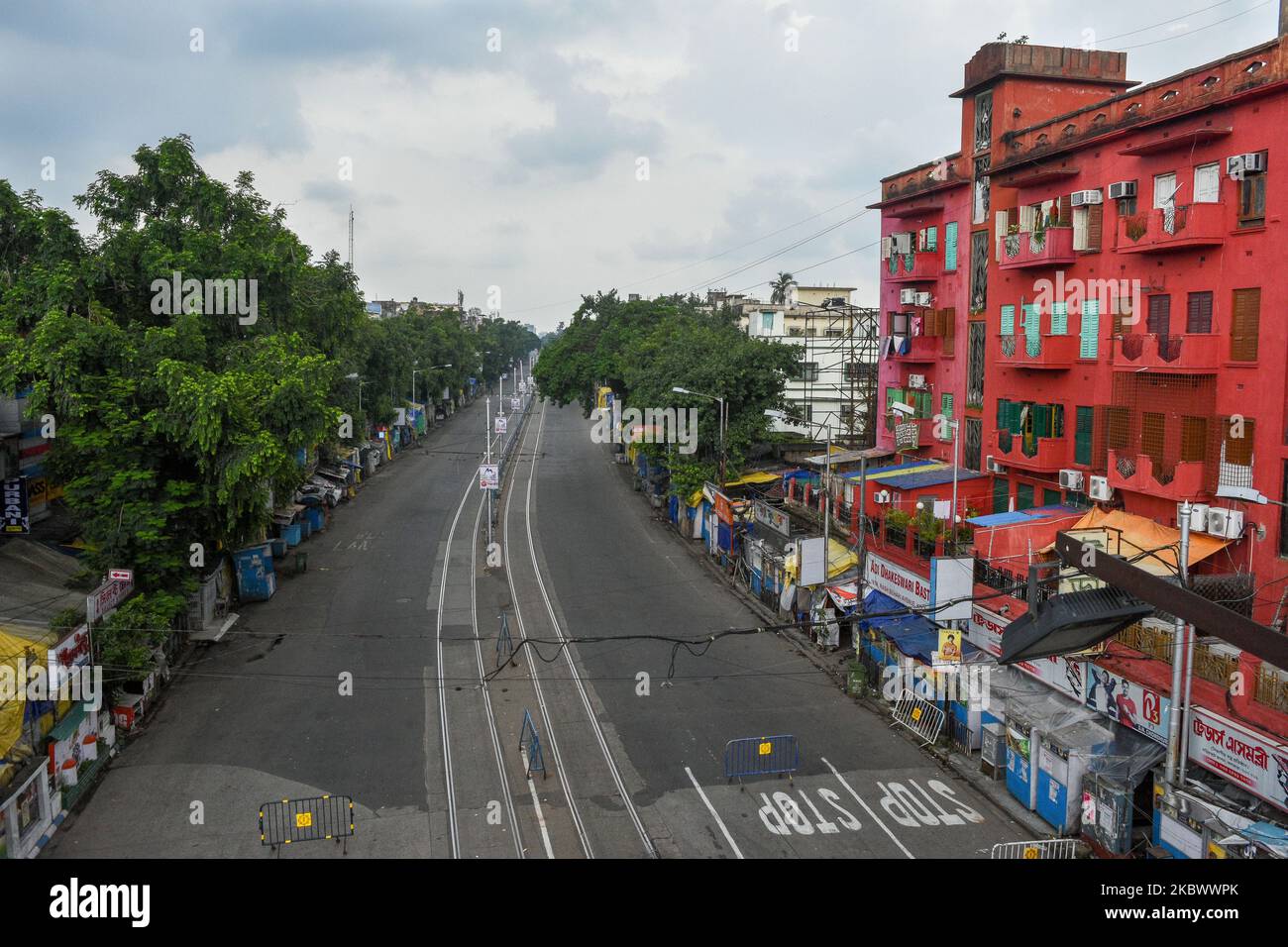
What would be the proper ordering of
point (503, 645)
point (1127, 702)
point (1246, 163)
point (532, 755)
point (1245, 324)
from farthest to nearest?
point (503, 645)
point (532, 755)
point (1245, 324)
point (1246, 163)
point (1127, 702)

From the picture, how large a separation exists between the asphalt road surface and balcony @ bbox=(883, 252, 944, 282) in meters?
12.8

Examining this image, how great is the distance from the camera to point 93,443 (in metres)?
25.7

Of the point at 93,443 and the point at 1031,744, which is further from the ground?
the point at 93,443

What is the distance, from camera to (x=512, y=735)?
22.6 m

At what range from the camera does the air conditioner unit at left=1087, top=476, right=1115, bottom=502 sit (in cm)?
2297

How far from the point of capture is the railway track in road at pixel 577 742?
59.1ft

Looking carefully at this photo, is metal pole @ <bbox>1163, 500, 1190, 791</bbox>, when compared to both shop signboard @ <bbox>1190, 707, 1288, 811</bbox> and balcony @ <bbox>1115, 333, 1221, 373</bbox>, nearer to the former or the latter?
shop signboard @ <bbox>1190, 707, 1288, 811</bbox>

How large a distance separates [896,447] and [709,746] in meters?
16.0

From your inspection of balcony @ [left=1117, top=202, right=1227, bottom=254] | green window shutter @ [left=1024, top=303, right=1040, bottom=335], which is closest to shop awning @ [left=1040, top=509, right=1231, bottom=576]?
balcony @ [left=1117, top=202, right=1227, bottom=254]

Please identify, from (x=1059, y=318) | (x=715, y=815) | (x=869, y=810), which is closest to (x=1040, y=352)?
(x=1059, y=318)

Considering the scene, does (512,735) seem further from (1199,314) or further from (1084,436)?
(1199,314)

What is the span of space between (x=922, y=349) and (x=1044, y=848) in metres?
19.7
